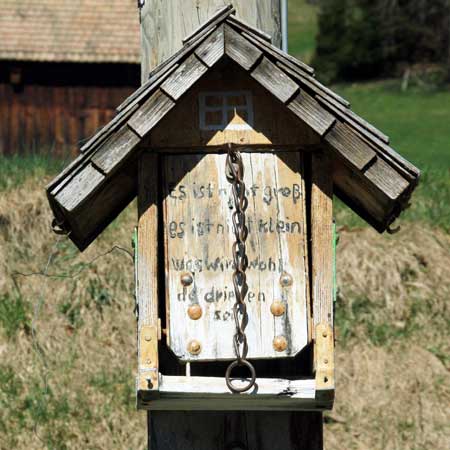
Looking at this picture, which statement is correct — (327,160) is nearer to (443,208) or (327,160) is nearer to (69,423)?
(69,423)

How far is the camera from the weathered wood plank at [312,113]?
3096 mm

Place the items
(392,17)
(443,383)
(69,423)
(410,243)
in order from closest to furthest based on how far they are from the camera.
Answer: (69,423), (443,383), (410,243), (392,17)

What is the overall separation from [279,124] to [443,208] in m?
6.90

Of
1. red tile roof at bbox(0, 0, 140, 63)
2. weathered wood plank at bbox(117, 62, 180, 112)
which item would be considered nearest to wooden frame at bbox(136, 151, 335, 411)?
weathered wood plank at bbox(117, 62, 180, 112)

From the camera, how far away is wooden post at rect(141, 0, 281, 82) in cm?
327

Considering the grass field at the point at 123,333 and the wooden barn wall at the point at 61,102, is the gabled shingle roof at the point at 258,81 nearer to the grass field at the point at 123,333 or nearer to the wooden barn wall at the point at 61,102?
the grass field at the point at 123,333

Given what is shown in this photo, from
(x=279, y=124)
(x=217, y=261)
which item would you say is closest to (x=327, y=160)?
(x=279, y=124)

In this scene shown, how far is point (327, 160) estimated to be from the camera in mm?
3262

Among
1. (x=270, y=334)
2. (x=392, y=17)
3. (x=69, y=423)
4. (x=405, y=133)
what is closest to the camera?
(x=270, y=334)

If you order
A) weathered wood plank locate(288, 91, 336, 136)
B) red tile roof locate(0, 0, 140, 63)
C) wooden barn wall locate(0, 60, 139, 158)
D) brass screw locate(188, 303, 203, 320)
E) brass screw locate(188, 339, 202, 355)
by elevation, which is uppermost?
red tile roof locate(0, 0, 140, 63)

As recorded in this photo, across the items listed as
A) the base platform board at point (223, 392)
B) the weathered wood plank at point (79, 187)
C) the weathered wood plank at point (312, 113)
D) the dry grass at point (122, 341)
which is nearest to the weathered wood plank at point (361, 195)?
the weathered wood plank at point (312, 113)

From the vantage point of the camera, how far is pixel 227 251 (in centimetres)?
324

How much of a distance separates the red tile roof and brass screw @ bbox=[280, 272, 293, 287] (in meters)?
16.4

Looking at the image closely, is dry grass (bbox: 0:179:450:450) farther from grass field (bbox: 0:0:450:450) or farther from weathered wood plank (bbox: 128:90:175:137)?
weathered wood plank (bbox: 128:90:175:137)
